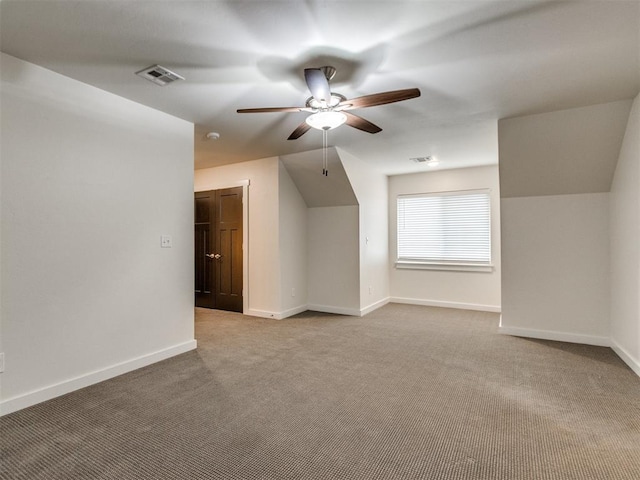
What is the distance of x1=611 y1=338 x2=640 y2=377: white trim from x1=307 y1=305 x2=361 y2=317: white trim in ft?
9.92

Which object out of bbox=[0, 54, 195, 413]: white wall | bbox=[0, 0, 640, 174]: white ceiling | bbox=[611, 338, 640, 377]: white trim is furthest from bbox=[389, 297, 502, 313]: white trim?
bbox=[0, 54, 195, 413]: white wall

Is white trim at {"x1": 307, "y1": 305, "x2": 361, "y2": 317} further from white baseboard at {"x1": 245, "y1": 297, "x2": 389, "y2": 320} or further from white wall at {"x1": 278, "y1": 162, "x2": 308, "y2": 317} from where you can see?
white wall at {"x1": 278, "y1": 162, "x2": 308, "y2": 317}

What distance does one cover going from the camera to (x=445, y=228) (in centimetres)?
598

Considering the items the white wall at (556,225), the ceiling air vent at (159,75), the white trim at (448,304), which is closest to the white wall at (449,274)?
the white trim at (448,304)

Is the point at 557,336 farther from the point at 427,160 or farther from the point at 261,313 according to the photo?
the point at 261,313

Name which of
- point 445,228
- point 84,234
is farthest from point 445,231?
point 84,234

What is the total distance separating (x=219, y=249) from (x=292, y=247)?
127 cm

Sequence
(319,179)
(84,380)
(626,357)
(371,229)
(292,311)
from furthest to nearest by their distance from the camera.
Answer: (371,229) → (292,311) → (319,179) → (626,357) → (84,380)

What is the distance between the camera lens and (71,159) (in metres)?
2.69

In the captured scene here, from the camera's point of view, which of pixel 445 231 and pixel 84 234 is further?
pixel 445 231

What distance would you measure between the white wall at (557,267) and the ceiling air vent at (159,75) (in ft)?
12.5

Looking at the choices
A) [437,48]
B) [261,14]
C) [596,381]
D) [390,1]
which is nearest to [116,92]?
[261,14]

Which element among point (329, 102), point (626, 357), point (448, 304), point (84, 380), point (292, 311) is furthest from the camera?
point (448, 304)

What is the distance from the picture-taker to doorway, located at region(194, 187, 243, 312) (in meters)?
5.44
